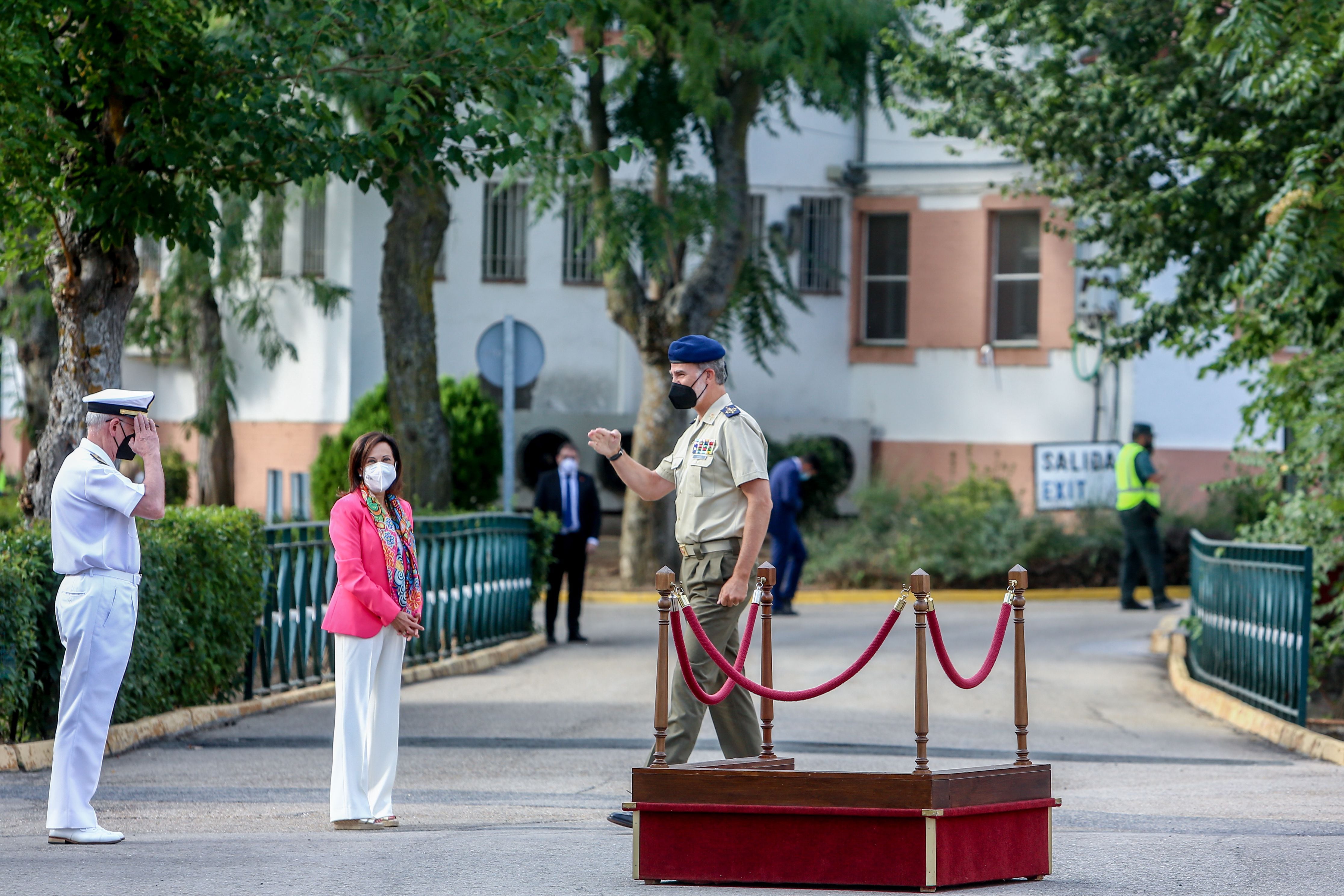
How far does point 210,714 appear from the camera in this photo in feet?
36.4

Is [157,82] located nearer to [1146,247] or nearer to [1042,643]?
[1146,247]

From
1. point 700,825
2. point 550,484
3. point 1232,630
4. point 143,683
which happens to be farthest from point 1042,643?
point 700,825

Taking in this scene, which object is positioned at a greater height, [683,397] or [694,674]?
[683,397]

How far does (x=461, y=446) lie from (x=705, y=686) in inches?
674

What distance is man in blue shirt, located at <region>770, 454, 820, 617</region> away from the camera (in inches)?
754

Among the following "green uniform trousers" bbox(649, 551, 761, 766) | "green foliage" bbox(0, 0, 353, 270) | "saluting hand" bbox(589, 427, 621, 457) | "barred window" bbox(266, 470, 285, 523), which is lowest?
"green uniform trousers" bbox(649, 551, 761, 766)

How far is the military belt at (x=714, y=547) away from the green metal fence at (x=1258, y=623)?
224 inches

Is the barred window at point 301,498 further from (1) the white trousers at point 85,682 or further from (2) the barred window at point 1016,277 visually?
(1) the white trousers at point 85,682

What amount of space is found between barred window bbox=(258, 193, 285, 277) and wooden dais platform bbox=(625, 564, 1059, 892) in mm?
16873

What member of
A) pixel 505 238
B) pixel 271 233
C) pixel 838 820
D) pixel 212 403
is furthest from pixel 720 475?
pixel 505 238

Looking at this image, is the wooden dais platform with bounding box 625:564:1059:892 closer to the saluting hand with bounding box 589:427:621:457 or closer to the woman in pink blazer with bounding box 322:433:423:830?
the saluting hand with bounding box 589:427:621:457

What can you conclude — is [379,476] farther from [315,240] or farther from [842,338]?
[842,338]

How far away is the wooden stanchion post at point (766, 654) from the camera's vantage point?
22.5ft

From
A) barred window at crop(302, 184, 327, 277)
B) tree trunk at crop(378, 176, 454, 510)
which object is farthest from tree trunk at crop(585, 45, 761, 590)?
barred window at crop(302, 184, 327, 277)
